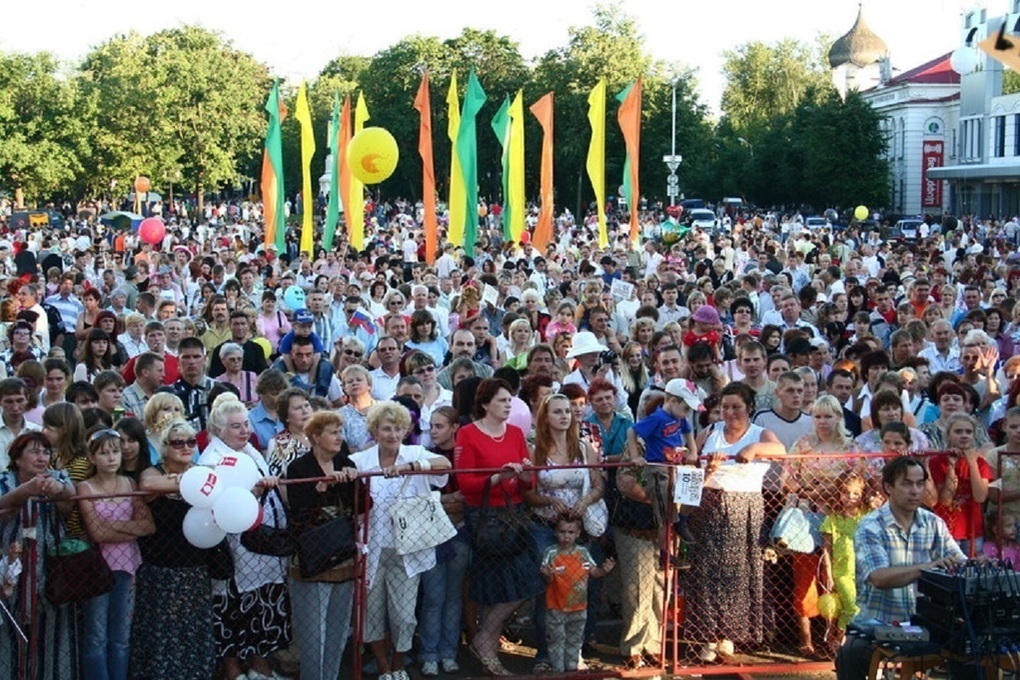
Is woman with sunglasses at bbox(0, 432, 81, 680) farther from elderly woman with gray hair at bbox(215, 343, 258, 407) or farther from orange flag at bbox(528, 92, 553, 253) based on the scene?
orange flag at bbox(528, 92, 553, 253)

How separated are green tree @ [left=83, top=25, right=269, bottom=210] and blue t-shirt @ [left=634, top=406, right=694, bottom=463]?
5446cm

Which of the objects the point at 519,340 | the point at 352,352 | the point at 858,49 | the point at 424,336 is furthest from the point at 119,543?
the point at 858,49

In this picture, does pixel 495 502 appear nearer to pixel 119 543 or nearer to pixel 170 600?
pixel 170 600

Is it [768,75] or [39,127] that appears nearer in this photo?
[39,127]

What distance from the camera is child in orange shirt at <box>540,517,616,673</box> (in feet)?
24.0

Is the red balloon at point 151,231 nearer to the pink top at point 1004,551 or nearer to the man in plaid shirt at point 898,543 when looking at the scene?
the pink top at point 1004,551

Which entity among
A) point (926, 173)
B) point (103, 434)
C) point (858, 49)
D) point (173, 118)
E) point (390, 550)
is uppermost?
point (858, 49)

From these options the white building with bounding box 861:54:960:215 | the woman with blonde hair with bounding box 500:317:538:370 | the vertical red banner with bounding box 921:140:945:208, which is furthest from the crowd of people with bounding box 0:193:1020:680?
the white building with bounding box 861:54:960:215

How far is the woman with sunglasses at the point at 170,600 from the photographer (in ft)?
21.7

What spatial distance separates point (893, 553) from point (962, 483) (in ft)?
3.99

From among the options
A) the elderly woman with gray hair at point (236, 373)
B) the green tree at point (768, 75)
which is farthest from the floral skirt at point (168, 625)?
the green tree at point (768, 75)

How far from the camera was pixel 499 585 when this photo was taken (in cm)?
732

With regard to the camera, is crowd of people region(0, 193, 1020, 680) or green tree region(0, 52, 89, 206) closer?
crowd of people region(0, 193, 1020, 680)

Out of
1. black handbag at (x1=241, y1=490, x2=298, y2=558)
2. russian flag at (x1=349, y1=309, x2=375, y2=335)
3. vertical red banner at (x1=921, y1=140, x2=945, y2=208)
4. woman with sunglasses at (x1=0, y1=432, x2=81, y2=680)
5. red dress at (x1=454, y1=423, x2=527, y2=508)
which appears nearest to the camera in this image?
woman with sunglasses at (x1=0, y1=432, x2=81, y2=680)
